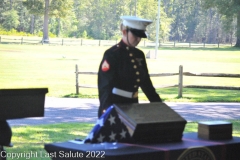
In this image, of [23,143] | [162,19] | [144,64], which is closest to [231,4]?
[162,19]

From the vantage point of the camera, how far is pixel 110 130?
3.56 meters

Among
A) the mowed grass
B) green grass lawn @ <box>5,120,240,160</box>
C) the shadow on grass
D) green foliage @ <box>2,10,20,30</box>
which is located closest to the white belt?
green grass lawn @ <box>5,120,240,160</box>

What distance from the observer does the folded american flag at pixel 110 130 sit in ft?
11.5

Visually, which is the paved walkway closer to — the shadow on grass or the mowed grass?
the shadow on grass

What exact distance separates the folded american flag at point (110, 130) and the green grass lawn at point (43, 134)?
99.5 inches

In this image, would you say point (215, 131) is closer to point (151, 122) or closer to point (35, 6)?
point (151, 122)

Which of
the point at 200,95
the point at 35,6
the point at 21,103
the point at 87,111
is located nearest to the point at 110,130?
the point at 21,103

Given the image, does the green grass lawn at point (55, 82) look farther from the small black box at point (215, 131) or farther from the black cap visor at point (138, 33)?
the small black box at point (215, 131)

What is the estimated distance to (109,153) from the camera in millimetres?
3168

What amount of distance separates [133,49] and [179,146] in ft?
3.00

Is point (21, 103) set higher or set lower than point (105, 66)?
lower

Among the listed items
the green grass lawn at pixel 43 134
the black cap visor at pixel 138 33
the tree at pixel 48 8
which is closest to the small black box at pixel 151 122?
the black cap visor at pixel 138 33

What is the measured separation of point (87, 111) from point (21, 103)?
333 inches

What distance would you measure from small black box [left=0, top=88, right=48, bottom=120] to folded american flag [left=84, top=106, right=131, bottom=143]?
1.58 feet
